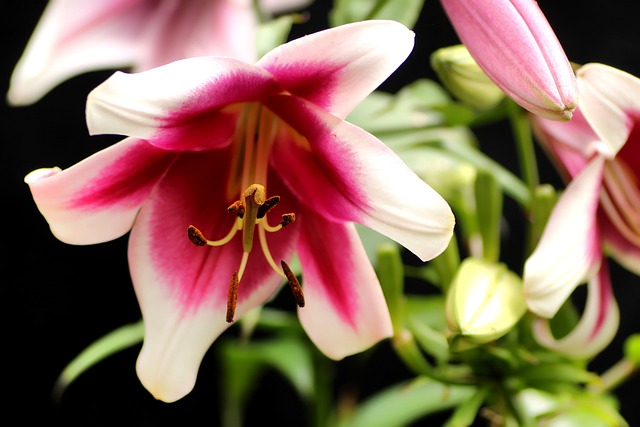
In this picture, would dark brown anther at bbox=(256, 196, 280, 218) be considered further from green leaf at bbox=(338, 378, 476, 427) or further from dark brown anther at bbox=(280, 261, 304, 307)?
green leaf at bbox=(338, 378, 476, 427)

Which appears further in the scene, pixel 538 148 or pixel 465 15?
pixel 538 148

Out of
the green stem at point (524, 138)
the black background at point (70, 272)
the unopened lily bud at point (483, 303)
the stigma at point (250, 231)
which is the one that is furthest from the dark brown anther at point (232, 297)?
the black background at point (70, 272)

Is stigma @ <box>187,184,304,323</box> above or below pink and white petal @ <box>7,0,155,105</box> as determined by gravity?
above

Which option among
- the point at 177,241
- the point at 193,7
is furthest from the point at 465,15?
the point at 193,7

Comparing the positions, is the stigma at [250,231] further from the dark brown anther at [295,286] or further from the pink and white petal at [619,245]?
the pink and white petal at [619,245]

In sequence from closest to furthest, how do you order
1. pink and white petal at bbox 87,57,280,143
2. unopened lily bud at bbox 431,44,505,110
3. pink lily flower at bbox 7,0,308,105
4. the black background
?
pink and white petal at bbox 87,57,280,143
unopened lily bud at bbox 431,44,505,110
pink lily flower at bbox 7,0,308,105
the black background

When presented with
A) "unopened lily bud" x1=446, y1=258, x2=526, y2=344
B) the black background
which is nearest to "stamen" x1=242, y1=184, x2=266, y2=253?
"unopened lily bud" x1=446, y1=258, x2=526, y2=344

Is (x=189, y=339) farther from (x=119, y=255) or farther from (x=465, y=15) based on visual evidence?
(x=119, y=255)
